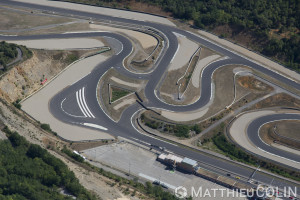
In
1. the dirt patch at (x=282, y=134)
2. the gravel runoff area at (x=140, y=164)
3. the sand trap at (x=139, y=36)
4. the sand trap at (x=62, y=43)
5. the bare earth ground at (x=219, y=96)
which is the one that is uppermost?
the sand trap at (x=139, y=36)

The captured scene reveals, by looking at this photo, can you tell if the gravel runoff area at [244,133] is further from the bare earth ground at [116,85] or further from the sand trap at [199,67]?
the bare earth ground at [116,85]

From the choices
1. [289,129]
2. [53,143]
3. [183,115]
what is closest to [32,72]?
[53,143]

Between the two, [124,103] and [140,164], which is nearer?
[140,164]

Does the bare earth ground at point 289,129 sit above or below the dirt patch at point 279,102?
below

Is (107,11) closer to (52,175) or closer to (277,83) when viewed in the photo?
(277,83)

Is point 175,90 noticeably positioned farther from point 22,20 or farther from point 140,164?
point 22,20

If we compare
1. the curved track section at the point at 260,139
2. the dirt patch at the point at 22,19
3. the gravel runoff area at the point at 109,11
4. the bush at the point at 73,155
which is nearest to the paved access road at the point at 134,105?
the gravel runoff area at the point at 109,11
